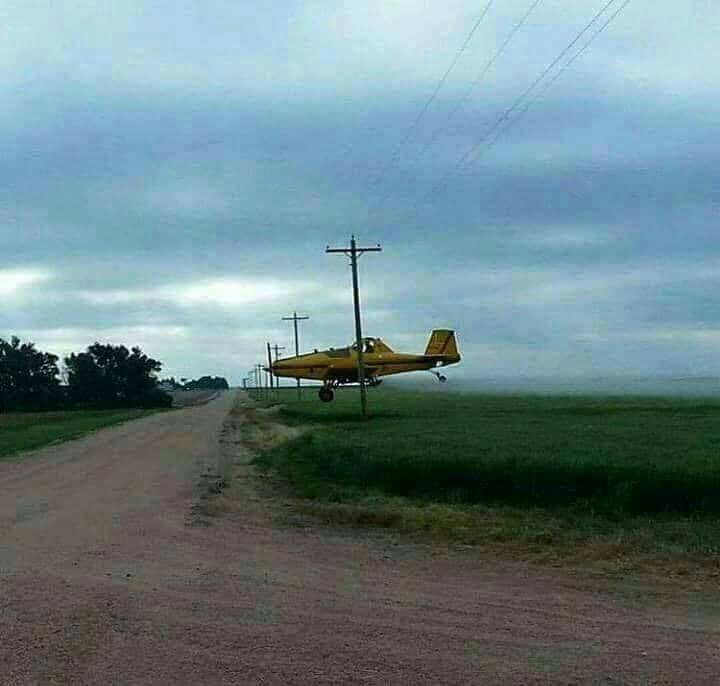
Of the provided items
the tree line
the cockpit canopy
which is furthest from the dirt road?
the tree line

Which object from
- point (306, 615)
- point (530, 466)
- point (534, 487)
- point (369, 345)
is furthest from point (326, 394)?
point (306, 615)

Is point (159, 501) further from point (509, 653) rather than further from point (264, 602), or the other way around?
point (509, 653)

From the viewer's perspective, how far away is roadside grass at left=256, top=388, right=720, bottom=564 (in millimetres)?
14781

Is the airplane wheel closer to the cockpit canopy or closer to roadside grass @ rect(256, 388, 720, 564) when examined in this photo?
the cockpit canopy

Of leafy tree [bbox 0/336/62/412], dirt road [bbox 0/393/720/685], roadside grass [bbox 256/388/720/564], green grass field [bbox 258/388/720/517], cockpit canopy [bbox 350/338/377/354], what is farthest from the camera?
leafy tree [bbox 0/336/62/412]

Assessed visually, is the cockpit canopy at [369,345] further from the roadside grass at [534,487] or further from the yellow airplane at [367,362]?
the roadside grass at [534,487]

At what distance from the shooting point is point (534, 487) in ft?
59.4

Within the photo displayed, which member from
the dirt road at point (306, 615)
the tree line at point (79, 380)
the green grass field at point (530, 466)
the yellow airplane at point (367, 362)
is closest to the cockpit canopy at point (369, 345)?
the yellow airplane at point (367, 362)

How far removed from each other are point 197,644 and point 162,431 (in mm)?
44070

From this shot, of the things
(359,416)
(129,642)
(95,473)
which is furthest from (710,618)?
(359,416)

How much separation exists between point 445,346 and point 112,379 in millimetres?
70307

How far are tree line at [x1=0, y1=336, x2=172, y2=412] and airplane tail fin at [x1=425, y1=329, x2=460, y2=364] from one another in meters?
63.9

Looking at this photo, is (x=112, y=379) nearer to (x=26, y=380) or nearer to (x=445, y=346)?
(x=26, y=380)

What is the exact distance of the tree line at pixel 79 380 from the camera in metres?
121
